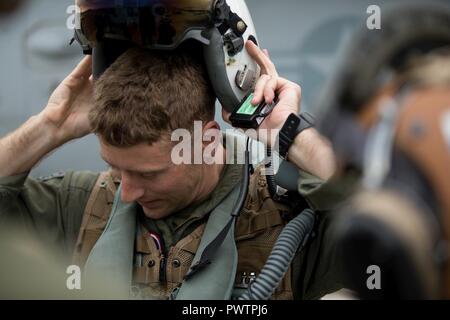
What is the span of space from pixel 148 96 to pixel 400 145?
1189 mm

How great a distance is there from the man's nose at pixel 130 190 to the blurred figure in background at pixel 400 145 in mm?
1114

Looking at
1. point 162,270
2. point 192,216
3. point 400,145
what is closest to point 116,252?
point 162,270

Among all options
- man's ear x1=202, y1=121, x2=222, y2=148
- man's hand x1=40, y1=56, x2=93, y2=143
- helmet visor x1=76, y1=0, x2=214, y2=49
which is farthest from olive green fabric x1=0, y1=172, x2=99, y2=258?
helmet visor x1=76, y1=0, x2=214, y2=49

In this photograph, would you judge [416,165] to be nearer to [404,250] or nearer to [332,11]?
[404,250]

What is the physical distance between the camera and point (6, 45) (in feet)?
11.3

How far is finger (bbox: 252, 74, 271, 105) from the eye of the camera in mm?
1676

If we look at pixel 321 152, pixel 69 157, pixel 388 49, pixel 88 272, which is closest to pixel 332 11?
pixel 69 157

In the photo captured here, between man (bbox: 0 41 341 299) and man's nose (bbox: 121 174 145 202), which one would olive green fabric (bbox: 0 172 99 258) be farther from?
man's nose (bbox: 121 174 145 202)

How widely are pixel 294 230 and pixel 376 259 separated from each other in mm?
1029

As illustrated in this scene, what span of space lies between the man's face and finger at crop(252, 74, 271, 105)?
0.26 meters

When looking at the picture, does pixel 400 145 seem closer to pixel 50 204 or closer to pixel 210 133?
pixel 210 133

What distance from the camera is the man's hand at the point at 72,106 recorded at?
1.93m

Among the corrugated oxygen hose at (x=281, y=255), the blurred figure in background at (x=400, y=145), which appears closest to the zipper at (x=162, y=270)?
the corrugated oxygen hose at (x=281, y=255)
